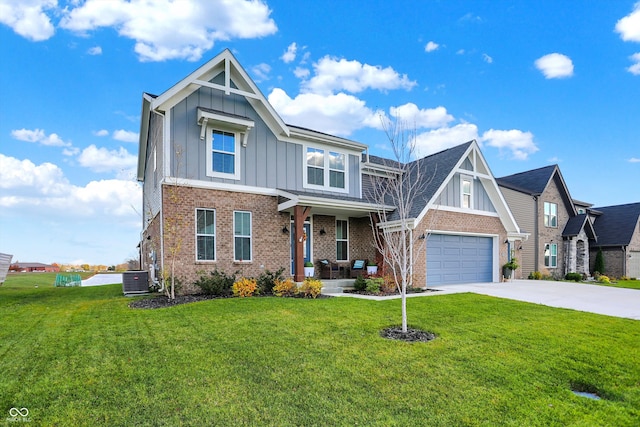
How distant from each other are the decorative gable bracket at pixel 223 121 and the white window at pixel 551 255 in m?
23.1

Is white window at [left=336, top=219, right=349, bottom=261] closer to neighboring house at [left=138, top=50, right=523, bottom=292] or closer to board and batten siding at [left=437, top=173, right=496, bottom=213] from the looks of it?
neighboring house at [left=138, top=50, right=523, bottom=292]

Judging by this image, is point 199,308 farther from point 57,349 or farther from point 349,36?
point 349,36

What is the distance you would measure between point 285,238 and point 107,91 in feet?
30.7

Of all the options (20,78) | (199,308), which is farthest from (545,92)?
(20,78)

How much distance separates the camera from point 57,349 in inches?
221

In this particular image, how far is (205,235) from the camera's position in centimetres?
1223

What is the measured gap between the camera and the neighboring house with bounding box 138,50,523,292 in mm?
11922

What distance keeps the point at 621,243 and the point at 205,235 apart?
3127 centimetres

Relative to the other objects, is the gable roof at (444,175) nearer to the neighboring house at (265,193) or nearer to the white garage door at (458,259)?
the neighboring house at (265,193)

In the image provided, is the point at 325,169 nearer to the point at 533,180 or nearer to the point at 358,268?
the point at 358,268

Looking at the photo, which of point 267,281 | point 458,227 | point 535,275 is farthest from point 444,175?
point 535,275

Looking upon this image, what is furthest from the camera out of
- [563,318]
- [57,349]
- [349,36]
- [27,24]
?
[349,36]

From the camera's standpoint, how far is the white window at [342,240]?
16016 mm

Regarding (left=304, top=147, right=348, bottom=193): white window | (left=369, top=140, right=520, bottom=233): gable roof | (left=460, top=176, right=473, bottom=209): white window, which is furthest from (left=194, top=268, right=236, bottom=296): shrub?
(left=460, top=176, right=473, bottom=209): white window
